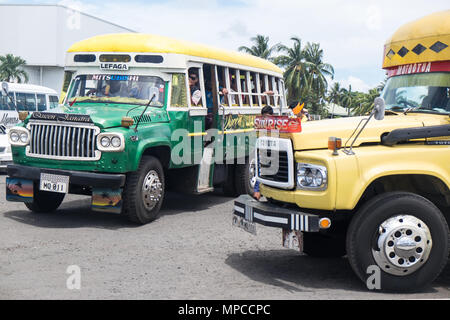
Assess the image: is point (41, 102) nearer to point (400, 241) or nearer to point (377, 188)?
point (377, 188)

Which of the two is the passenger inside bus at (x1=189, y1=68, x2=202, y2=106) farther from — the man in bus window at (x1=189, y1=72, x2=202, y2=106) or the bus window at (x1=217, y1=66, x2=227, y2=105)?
the bus window at (x1=217, y1=66, x2=227, y2=105)

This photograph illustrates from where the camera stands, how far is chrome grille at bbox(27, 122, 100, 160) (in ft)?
27.7

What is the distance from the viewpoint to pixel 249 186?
12.0 metres

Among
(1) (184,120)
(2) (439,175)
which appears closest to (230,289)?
(2) (439,175)

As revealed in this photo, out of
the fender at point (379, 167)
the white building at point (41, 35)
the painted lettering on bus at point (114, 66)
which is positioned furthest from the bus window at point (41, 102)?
the white building at point (41, 35)

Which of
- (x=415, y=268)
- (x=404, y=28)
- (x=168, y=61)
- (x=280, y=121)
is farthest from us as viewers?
(x=168, y=61)

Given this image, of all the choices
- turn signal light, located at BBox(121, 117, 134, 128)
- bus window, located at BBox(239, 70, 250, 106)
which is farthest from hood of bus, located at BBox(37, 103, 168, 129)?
bus window, located at BBox(239, 70, 250, 106)

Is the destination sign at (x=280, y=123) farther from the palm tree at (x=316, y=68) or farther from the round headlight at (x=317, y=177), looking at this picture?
the palm tree at (x=316, y=68)

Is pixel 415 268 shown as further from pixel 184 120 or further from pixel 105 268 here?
pixel 184 120

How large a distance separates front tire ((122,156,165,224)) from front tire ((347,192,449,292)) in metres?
3.84

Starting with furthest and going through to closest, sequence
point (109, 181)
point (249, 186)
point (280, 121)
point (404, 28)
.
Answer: point (249, 186) < point (109, 181) < point (404, 28) < point (280, 121)

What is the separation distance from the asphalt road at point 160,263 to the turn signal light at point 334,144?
4.26 ft

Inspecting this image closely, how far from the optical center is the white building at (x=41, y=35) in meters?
68.1
